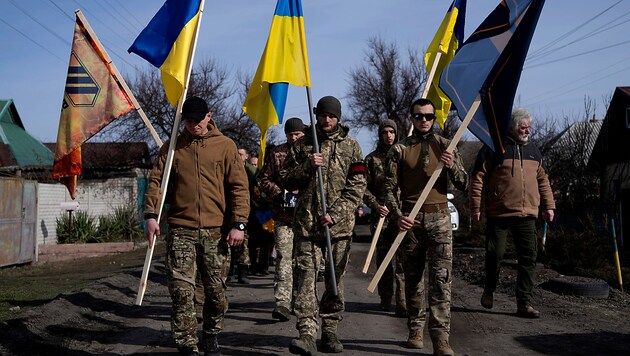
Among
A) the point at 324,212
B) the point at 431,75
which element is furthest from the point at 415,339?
the point at 431,75

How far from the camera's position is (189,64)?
24.3 feet

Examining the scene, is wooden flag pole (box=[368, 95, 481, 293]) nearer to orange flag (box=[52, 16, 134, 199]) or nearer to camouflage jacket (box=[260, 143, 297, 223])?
camouflage jacket (box=[260, 143, 297, 223])

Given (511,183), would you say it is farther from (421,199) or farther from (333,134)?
(333,134)

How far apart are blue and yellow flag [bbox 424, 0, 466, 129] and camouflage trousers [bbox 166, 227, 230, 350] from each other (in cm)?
378

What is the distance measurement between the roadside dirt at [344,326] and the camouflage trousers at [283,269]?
285 mm

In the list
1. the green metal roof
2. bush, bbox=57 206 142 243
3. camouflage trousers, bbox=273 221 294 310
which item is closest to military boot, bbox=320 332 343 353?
camouflage trousers, bbox=273 221 294 310

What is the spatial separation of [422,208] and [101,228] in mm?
19213

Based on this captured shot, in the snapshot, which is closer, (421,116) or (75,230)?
(421,116)

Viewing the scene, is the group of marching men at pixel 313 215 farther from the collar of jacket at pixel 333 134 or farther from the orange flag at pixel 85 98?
the orange flag at pixel 85 98

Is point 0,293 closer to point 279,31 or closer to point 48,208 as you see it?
point 279,31

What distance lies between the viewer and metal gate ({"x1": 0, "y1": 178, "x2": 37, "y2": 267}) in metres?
15.7

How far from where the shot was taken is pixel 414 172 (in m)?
6.71

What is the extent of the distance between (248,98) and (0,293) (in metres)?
5.44

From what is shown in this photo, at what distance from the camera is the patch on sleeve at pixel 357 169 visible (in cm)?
671
